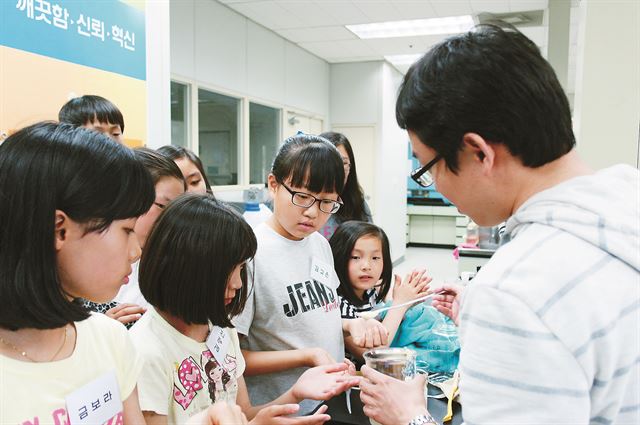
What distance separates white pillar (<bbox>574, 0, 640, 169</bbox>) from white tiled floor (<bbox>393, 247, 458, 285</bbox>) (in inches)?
183

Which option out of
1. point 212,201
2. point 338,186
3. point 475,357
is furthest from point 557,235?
point 338,186

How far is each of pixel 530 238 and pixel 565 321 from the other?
115mm

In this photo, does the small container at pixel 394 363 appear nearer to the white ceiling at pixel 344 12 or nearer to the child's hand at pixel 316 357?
the child's hand at pixel 316 357

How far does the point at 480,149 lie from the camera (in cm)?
72

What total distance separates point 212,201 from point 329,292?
0.54 meters

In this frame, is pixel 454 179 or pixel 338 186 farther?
pixel 338 186

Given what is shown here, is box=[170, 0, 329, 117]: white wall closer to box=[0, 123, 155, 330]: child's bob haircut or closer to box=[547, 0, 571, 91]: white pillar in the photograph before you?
box=[547, 0, 571, 91]: white pillar

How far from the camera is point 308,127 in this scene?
7.04 metres

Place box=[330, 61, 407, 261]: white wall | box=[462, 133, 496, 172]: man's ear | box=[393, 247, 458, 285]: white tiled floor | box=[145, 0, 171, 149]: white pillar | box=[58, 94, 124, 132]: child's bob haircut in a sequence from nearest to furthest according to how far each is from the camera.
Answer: box=[462, 133, 496, 172]: man's ear < box=[58, 94, 124, 132]: child's bob haircut < box=[145, 0, 171, 149]: white pillar < box=[393, 247, 458, 285]: white tiled floor < box=[330, 61, 407, 261]: white wall

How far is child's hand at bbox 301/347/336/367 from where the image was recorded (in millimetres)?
1313

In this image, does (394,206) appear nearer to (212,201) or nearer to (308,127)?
(308,127)

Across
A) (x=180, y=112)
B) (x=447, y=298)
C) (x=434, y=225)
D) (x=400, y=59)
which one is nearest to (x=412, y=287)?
(x=447, y=298)

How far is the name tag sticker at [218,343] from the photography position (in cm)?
114

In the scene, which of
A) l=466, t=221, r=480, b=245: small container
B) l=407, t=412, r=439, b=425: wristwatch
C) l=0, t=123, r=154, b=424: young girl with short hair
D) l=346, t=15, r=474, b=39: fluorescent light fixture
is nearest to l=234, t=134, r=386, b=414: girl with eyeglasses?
l=407, t=412, r=439, b=425: wristwatch
